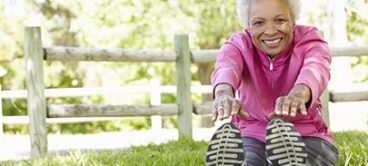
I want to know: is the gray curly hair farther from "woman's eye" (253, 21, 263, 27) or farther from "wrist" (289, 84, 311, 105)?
"wrist" (289, 84, 311, 105)

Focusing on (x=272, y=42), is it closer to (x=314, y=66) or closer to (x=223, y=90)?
(x=314, y=66)

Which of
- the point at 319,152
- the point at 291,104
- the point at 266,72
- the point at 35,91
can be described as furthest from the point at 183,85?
the point at 291,104

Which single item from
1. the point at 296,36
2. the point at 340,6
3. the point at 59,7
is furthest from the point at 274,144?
the point at 59,7

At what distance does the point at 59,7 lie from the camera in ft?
61.8

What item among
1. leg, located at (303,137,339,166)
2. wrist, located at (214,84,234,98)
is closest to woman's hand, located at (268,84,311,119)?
wrist, located at (214,84,234,98)

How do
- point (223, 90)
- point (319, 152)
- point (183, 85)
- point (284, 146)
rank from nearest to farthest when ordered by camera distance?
point (284, 146), point (223, 90), point (319, 152), point (183, 85)

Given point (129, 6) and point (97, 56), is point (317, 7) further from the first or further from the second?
point (97, 56)

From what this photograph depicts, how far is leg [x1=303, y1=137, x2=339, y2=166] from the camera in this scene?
2814 mm

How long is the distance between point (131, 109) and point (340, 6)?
387 inches

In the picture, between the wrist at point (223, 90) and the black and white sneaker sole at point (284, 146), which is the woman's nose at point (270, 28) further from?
the black and white sneaker sole at point (284, 146)

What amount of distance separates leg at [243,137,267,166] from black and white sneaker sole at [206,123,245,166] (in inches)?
20.0

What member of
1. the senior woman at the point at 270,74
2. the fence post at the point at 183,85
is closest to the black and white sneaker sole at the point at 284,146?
the senior woman at the point at 270,74

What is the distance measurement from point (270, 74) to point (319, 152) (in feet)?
1.27

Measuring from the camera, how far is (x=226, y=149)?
2277 mm
